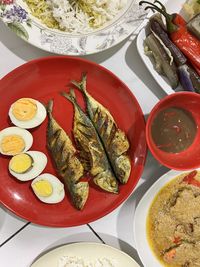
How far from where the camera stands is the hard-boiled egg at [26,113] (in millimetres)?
1671

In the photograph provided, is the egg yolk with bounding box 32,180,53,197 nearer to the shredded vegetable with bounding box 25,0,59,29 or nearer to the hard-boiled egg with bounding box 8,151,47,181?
the hard-boiled egg with bounding box 8,151,47,181

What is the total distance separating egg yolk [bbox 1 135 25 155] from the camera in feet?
5.48

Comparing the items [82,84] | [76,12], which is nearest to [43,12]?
[76,12]

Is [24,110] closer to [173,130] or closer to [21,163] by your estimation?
[21,163]

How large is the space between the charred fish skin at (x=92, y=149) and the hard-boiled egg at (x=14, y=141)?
0.18 metres

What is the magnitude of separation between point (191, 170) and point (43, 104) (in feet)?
1.96

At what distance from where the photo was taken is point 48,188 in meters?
1.68

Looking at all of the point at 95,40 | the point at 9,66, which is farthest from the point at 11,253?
the point at 95,40

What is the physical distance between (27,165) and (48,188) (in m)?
0.11

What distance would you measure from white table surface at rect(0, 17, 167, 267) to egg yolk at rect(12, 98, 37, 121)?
7.3 inches

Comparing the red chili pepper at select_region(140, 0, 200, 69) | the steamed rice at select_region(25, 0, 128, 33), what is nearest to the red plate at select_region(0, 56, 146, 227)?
the steamed rice at select_region(25, 0, 128, 33)

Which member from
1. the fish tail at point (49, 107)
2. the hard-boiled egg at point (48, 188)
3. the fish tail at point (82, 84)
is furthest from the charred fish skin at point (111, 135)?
the hard-boiled egg at point (48, 188)

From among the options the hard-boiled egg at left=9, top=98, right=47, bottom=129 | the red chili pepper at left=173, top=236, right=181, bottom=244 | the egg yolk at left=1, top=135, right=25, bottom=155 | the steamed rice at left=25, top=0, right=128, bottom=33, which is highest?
the steamed rice at left=25, top=0, right=128, bottom=33

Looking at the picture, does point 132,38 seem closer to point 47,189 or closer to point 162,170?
point 162,170
